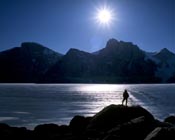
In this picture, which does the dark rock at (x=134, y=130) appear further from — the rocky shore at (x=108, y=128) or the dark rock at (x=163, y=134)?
the dark rock at (x=163, y=134)

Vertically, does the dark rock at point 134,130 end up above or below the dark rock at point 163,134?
below

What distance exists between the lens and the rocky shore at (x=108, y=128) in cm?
2608

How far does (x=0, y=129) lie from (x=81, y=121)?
31.9 ft

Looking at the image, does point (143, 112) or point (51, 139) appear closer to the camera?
point (51, 139)

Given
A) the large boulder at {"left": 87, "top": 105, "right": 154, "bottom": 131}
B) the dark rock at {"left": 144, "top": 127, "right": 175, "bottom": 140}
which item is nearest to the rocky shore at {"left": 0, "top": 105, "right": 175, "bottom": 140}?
the large boulder at {"left": 87, "top": 105, "right": 154, "bottom": 131}

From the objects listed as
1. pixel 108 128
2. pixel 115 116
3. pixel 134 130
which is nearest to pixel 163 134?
pixel 134 130

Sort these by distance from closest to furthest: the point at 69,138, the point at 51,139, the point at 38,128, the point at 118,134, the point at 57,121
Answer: the point at 118,134 < the point at 69,138 < the point at 51,139 < the point at 38,128 < the point at 57,121

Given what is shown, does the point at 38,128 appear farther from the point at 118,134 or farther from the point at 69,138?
the point at 118,134

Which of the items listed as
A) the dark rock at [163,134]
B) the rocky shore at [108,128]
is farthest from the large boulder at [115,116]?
the dark rock at [163,134]

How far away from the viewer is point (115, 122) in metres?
34.3

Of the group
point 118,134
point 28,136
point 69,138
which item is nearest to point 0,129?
point 28,136

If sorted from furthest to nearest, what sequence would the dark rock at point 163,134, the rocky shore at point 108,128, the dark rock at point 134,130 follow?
1. the rocky shore at point 108,128
2. the dark rock at point 134,130
3. the dark rock at point 163,134

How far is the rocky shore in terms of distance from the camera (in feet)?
85.6

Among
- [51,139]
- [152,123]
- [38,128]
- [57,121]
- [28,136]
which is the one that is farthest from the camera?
[57,121]
